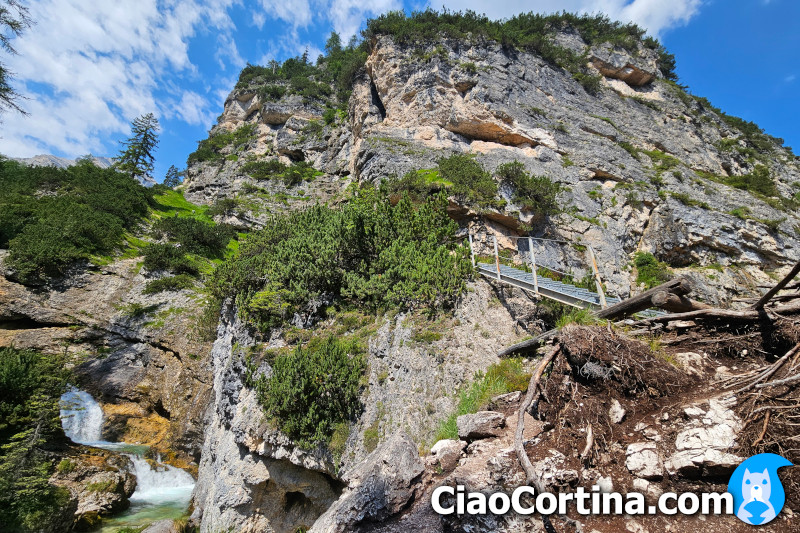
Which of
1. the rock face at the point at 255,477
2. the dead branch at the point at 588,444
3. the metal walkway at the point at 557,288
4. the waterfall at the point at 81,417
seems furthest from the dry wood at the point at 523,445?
the waterfall at the point at 81,417

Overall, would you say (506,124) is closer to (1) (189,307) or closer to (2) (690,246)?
(2) (690,246)

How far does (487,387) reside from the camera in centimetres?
614

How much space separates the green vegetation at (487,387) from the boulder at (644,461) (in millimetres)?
2213

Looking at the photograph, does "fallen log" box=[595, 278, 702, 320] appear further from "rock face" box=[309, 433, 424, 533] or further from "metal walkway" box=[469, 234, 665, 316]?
"rock face" box=[309, 433, 424, 533]

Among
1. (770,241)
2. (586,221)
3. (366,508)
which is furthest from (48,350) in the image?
(770,241)

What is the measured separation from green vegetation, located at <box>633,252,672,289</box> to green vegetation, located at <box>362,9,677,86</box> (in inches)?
681

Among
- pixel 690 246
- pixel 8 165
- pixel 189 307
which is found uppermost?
pixel 8 165

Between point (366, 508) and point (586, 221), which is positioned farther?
point (586, 221)

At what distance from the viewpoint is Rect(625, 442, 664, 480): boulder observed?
3162 millimetres

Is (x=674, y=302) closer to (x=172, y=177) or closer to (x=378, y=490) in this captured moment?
(x=378, y=490)

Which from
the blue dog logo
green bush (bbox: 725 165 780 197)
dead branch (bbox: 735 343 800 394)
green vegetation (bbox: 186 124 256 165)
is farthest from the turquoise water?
green vegetation (bbox: 186 124 256 165)

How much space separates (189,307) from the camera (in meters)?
19.0

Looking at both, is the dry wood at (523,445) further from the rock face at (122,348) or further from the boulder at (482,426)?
the rock face at (122,348)

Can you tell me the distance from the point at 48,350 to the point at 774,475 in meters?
22.4
